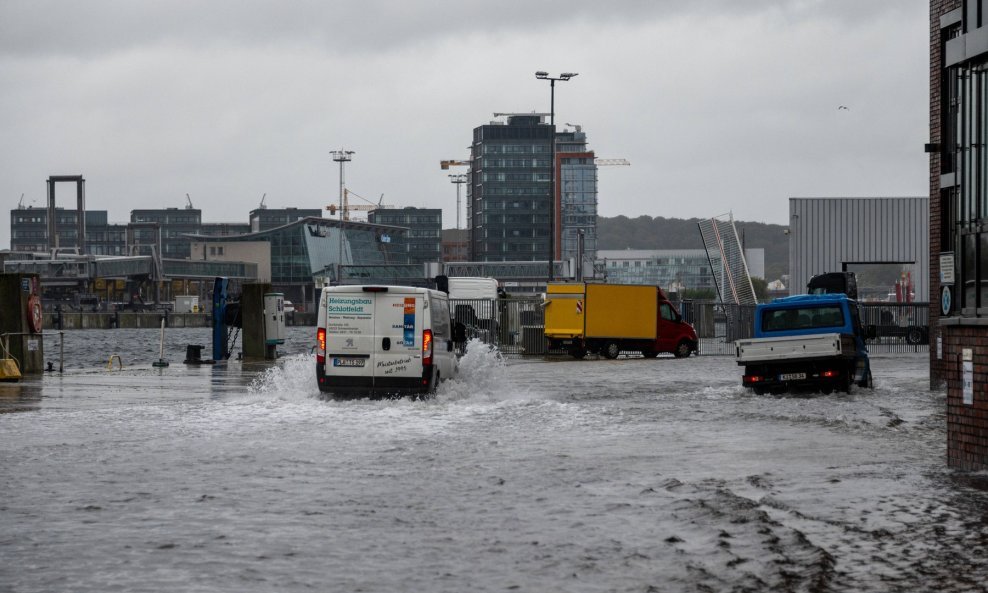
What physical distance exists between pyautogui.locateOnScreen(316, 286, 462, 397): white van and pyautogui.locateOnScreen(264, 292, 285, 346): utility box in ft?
59.8

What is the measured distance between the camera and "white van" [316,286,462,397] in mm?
20516

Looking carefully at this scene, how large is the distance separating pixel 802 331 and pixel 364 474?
16.1m

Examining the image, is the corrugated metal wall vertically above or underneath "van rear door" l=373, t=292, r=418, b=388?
above

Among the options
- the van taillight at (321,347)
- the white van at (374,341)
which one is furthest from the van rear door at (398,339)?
the van taillight at (321,347)

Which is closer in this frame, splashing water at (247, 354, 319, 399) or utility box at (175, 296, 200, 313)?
splashing water at (247, 354, 319, 399)

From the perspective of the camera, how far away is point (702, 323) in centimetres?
5834

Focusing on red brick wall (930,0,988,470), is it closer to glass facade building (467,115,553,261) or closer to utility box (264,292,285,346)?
utility box (264,292,285,346)

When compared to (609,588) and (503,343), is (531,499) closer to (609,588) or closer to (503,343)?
(609,588)

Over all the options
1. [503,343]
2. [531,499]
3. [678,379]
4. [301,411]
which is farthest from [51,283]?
[531,499]

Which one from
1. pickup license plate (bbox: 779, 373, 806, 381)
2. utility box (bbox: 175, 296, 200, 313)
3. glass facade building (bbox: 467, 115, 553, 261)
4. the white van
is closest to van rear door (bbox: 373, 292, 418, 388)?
the white van

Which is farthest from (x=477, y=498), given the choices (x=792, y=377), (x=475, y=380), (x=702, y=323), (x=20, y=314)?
(x=702, y=323)

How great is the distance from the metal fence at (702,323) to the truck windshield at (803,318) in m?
17.0

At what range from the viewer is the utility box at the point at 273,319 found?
127ft

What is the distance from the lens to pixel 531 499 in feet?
35.5
